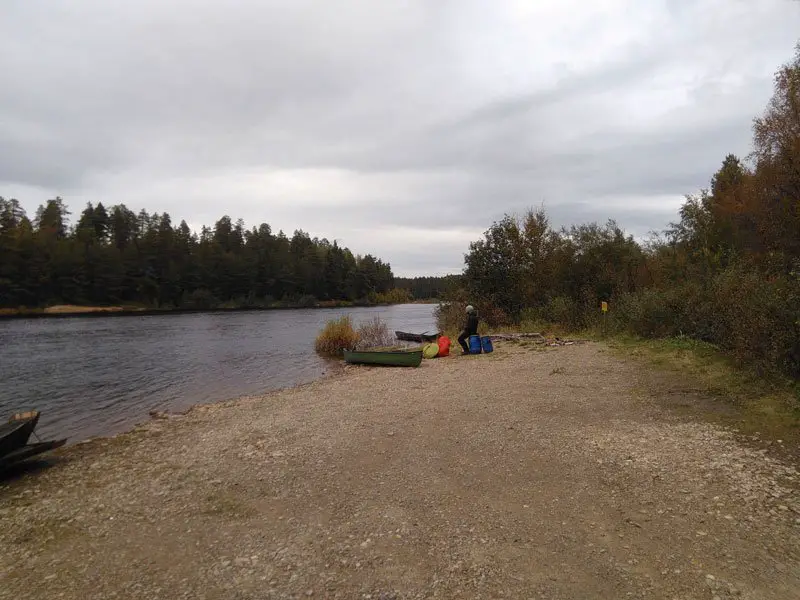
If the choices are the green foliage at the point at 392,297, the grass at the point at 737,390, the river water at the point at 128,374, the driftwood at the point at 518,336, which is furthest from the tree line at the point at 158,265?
the grass at the point at 737,390

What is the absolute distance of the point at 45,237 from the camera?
77.3 metres

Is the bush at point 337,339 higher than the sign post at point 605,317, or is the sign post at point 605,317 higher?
the sign post at point 605,317

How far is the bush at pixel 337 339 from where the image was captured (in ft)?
81.4

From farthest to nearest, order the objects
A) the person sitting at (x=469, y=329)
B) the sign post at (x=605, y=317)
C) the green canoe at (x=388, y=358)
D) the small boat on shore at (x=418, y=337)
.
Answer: the small boat on shore at (x=418, y=337) < the sign post at (x=605, y=317) < the person sitting at (x=469, y=329) < the green canoe at (x=388, y=358)

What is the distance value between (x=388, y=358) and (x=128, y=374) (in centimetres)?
1081

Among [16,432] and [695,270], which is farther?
[695,270]

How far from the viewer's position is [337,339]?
2509 cm

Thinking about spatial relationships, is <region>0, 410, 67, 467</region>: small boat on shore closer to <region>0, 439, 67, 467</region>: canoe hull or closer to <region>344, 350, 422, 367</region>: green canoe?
<region>0, 439, 67, 467</region>: canoe hull

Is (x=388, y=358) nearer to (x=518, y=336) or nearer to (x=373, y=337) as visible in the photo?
(x=518, y=336)

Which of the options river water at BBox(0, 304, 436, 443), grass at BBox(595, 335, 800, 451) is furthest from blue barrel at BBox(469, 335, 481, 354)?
river water at BBox(0, 304, 436, 443)

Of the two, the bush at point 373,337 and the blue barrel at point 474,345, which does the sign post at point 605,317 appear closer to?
the blue barrel at point 474,345

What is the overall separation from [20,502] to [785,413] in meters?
11.1

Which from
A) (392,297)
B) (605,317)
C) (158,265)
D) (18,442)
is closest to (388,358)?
(605,317)

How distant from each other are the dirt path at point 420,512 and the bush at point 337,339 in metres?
15.2
